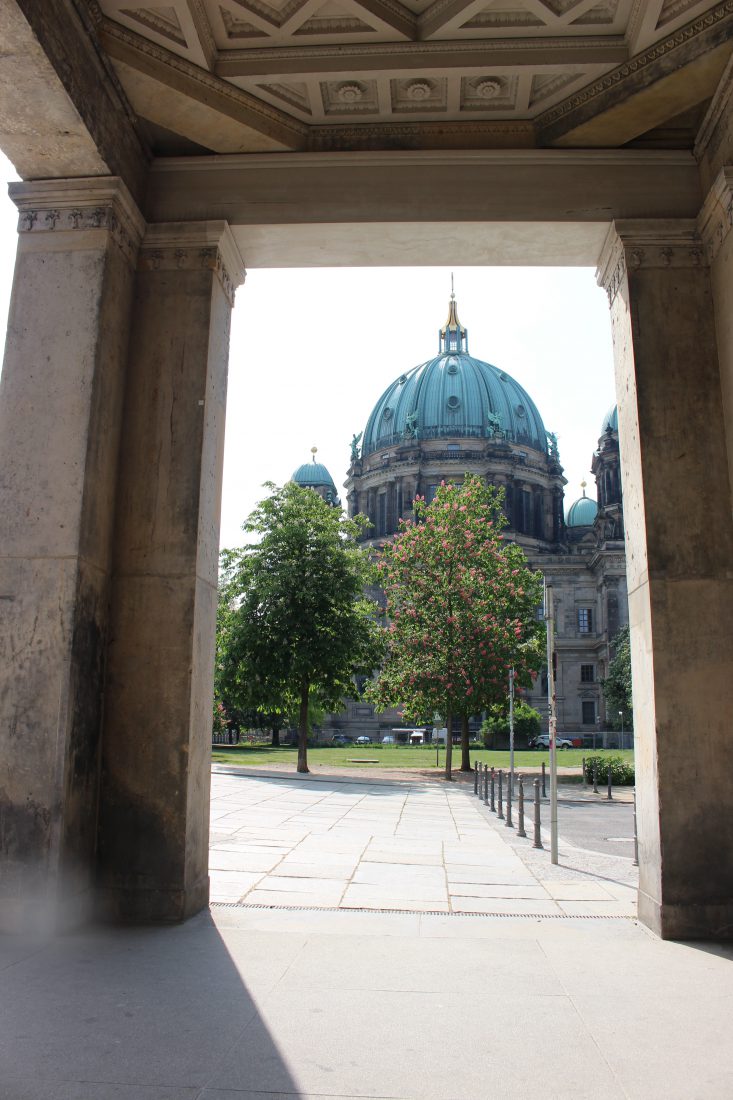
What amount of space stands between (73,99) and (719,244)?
15.3 ft

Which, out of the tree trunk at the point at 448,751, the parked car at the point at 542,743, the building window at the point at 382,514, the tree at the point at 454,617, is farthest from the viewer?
the building window at the point at 382,514

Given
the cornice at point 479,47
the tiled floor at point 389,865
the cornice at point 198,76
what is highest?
the cornice at point 479,47

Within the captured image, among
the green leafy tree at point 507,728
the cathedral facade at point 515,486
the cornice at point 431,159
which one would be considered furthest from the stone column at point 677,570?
the cathedral facade at point 515,486

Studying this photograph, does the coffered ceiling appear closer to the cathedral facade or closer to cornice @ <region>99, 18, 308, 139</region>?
cornice @ <region>99, 18, 308, 139</region>

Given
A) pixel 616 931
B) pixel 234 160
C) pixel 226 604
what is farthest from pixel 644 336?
pixel 226 604

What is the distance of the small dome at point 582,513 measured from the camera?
3878 inches

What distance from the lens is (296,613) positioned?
96.9 feet

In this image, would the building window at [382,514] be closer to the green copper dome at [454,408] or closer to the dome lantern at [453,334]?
the green copper dome at [454,408]

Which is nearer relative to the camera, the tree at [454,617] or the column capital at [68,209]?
the column capital at [68,209]

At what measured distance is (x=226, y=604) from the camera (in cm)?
3175

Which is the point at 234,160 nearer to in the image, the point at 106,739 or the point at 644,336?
the point at 644,336

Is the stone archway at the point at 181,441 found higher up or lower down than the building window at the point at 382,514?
lower down

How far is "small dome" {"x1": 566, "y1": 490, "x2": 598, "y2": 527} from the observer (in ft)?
323

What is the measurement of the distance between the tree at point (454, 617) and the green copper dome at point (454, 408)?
54.4 meters
